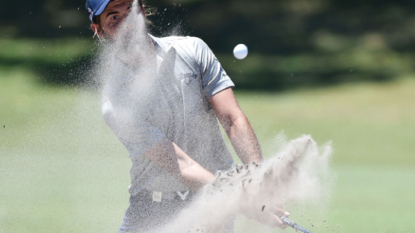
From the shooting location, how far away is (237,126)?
108 inches

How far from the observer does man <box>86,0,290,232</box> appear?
2.71 m

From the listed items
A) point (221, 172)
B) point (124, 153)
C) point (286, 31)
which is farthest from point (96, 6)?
point (286, 31)

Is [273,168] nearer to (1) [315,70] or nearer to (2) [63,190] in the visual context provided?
(2) [63,190]

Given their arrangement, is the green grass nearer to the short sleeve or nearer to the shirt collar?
the short sleeve

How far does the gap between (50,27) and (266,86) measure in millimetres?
6153

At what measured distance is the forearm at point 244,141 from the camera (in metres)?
2.71

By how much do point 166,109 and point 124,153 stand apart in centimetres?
458

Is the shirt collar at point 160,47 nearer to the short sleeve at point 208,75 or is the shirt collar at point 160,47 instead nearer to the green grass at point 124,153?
the short sleeve at point 208,75

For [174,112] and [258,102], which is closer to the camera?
[174,112]

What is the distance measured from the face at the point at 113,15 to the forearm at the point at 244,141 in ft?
2.24

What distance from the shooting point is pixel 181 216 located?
2.76 metres

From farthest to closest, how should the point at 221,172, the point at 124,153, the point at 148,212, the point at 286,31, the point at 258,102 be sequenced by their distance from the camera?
1. the point at 286,31
2. the point at 258,102
3. the point at 124,153
4. the point at 148,212
5. the point at 221,172

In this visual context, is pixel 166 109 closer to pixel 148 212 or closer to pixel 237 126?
pixel 237 126

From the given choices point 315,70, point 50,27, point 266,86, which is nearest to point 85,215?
point 266,86
